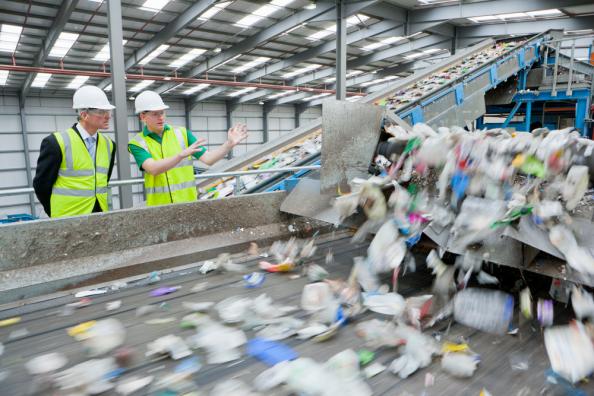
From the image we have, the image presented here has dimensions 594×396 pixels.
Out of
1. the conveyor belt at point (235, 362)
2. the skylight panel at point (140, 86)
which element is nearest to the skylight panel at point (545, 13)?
the conveyor belt at point (235, 362)

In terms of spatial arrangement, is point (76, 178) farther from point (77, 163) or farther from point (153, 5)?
point (153, 5)

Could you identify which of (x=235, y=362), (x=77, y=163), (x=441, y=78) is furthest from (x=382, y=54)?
(x=235, y=362)

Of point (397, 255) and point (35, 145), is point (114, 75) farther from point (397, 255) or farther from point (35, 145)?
point (35, 145)

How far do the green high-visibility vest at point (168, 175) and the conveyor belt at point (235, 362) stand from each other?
71 centimetres

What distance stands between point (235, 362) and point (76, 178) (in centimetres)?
165

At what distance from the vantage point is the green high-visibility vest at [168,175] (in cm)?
273

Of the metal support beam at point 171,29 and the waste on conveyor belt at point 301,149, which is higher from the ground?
the metal support beam at point 171,29

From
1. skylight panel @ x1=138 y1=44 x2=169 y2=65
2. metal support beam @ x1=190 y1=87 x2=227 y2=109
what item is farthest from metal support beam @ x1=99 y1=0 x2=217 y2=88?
metal support beam @ x1=190 y1=87 x2=227 y2=109

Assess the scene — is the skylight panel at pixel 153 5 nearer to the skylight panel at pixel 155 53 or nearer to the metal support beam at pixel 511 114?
the skylight panel at pixel 155 53

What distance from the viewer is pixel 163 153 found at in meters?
2.74

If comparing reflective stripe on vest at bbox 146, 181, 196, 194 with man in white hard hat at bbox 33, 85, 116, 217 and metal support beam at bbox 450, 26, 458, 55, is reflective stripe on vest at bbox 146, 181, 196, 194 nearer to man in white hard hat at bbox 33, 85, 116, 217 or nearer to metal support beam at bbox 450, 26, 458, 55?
man in white hard hat at bbox 33, 85, 116, 217

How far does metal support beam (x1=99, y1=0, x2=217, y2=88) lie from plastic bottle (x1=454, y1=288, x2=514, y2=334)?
7.77 metres

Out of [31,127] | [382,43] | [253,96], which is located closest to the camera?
[382,43]

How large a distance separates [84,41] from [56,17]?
1.59 metres
